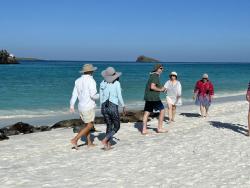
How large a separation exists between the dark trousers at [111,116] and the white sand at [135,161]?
0.43m

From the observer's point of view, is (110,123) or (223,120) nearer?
(110,123)

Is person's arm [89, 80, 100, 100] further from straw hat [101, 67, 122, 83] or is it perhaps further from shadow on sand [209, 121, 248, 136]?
shadow on sand [209, 121, 248, 136]

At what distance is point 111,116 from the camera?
8844mm

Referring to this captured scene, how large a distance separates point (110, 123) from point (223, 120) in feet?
18.5

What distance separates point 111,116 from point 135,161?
1319 millimetres

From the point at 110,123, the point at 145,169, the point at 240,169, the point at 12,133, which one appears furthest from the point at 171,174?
the point at 12,133

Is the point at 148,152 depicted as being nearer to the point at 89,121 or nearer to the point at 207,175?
the point at 89,121

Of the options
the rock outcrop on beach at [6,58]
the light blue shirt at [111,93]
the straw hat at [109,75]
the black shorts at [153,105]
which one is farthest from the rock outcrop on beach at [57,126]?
the rock outcrop on beach at [6,58]

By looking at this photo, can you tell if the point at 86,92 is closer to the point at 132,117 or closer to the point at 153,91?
the point at 153,91

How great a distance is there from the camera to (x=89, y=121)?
8.91 m

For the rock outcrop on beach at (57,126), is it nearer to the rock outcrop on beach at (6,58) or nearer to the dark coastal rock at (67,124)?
the dark coastal rock at (67,124)

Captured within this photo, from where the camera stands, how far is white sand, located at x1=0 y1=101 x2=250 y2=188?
259 inches

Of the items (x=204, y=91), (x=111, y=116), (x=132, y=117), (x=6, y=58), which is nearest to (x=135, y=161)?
(x=111, y=116)

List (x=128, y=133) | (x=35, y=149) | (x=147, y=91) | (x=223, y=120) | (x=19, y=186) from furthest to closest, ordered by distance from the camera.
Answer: (x=223, y=120), (x=128, y=133), (x=147, y=91), (x=35, y=149), (x=19, y=186)
